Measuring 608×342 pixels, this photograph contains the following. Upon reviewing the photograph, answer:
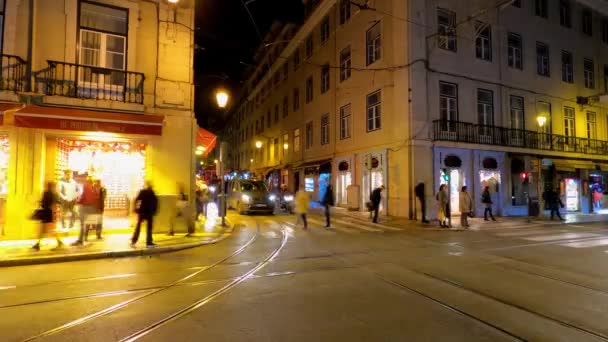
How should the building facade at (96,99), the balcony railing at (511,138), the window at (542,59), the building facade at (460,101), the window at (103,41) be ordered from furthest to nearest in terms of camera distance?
1. the window at (542,59)
2. the balcony railing at (511,138)
3. the building facade at (460,101)
4. the window at (103,41)
5. the building facade at (96,99)

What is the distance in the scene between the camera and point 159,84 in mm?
12016

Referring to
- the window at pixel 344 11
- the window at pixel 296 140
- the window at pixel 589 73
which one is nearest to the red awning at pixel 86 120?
the window at pixel 344 11

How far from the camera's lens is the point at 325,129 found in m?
26.8

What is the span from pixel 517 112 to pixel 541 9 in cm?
740

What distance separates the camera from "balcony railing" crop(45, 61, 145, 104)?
35.9ft

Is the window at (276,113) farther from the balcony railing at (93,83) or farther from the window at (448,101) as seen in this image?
the balcony railing at (93,83)

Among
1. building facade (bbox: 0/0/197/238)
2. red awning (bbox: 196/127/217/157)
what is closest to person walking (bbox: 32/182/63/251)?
building facade (bbox: 0/0/197/238)

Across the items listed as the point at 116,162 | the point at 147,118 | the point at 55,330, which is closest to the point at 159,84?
the point at 147,118

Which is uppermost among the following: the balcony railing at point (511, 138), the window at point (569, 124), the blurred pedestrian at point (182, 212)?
the window at point (569, 124)

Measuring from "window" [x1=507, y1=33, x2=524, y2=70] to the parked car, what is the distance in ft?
55.2

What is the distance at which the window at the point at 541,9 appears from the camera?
73.8ft

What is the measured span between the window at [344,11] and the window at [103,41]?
15.6 metres

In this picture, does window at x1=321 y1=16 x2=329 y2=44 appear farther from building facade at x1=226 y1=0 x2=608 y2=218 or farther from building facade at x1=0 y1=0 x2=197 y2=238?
building facade at x1=0 y1=0 x2=197 y2=238

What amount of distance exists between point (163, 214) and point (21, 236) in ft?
12.7
